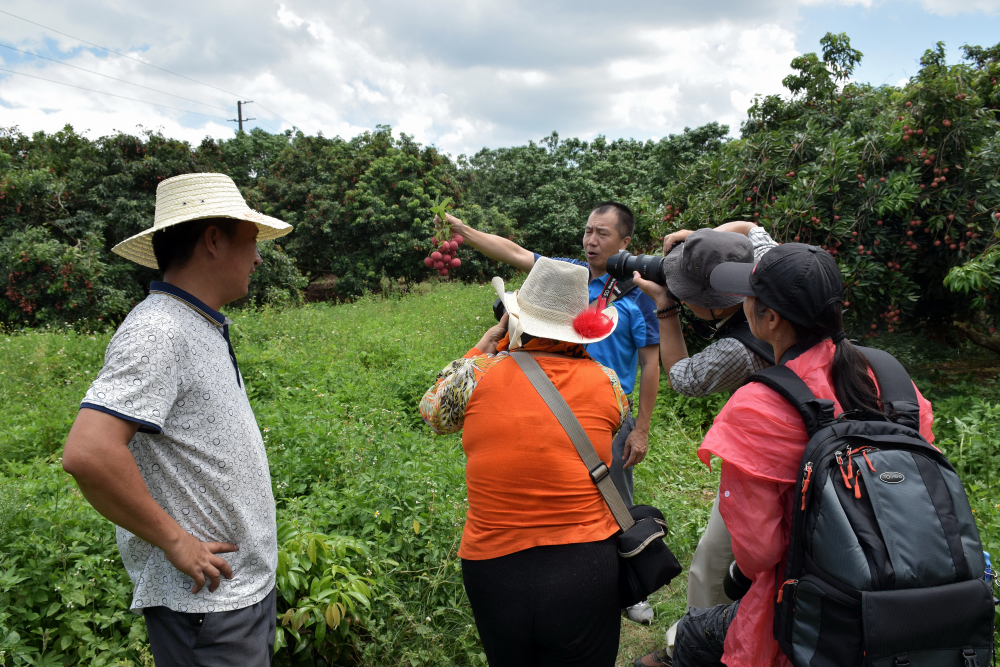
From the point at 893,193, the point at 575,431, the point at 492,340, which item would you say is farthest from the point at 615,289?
the point at 893,193

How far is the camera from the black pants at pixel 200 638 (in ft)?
4.67

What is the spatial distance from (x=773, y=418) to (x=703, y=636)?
0.88 m

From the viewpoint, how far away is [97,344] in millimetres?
7332

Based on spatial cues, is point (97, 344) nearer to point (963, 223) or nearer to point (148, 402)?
point (148, 402)

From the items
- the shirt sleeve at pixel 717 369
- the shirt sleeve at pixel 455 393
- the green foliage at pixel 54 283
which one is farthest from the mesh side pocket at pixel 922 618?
the green foliage at pixel 54 283

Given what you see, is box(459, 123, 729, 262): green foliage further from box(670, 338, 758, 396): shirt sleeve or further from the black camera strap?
box(670, 338, 758, 396): shirt sleeve

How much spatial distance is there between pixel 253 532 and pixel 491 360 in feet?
2.55

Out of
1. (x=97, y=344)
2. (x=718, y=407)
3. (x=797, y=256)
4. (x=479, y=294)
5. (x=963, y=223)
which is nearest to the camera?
(x=797, y=256)

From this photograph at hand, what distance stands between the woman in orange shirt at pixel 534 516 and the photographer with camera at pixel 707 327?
0.41m

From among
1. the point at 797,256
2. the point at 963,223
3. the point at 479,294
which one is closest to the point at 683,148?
the point at 479,294

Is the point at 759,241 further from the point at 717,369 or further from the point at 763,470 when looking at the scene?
the point at 763,470

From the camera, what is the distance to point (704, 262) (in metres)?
1.93

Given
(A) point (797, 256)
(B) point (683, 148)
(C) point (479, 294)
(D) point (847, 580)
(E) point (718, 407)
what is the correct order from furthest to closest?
(B) point (683, 148), (C) point (479, 294), (E) point (718, 407), (A) point (797, 256), (D) point (847, 580)

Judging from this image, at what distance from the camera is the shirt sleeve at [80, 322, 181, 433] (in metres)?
1.25
